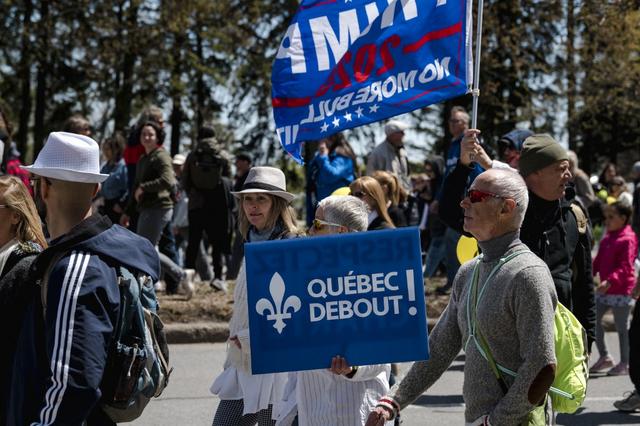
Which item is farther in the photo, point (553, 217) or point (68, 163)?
point (553, 217)

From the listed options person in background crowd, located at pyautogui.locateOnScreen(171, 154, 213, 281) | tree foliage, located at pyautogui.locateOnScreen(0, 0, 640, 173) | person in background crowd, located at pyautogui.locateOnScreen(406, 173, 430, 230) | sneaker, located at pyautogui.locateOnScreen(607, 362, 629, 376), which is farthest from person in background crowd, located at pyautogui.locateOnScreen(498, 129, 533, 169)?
tree foliage, located at pyautogui.locateOnScreen(0, 0, 640, 173)

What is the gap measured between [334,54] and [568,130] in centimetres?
2393

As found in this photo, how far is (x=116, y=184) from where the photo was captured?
12.2 m

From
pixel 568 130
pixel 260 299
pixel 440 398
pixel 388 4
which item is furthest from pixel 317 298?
pixel 568 130

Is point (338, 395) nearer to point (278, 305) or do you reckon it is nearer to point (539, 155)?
point (278, 305)

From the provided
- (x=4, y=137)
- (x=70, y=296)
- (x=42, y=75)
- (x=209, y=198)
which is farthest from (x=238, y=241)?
(x=42, y=75)

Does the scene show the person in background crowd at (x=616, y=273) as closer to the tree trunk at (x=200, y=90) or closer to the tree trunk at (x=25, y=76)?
the tree trunk at (x=25, y=76)

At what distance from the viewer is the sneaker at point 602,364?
31.1 feet

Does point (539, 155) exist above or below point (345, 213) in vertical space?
above

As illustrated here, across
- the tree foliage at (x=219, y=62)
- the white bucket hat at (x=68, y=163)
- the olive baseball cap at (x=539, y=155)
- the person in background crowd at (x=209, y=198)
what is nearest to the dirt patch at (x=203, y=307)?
the person in background crowd at (x=209, y=198)

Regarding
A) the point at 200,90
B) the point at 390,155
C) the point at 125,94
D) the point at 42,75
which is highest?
the point at 200,90

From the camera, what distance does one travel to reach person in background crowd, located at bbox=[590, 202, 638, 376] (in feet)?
31.2

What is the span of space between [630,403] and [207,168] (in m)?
6.28

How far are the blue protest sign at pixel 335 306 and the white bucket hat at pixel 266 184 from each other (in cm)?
168
